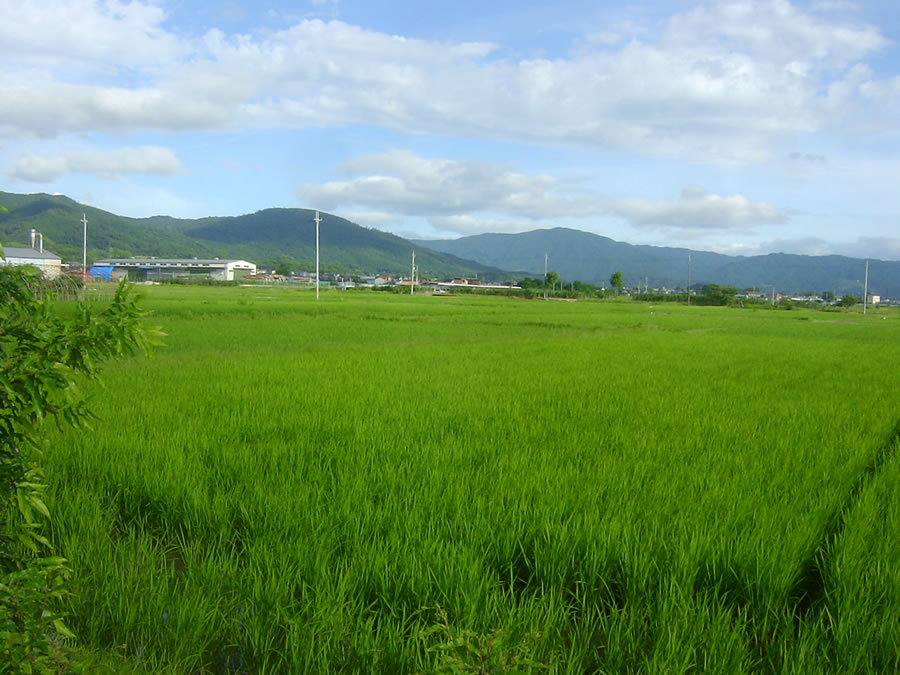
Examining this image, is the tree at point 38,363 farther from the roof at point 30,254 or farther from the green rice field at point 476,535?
the roof at point 30,254

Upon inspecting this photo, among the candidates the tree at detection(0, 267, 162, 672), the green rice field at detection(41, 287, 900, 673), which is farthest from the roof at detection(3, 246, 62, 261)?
the tree at detection(0, 267, 162, 672)

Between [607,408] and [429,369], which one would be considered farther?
[429,369]

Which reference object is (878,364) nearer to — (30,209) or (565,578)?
(565,578)

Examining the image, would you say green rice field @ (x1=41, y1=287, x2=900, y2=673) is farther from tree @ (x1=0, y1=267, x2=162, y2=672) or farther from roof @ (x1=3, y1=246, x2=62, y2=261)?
roof @ (x1=3, y1=246, x2=62, y2=261)

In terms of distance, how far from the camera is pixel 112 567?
8.85 ft

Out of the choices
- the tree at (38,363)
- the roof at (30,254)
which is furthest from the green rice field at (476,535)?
the roof at (30,254)

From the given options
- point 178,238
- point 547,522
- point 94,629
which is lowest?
point 94,629

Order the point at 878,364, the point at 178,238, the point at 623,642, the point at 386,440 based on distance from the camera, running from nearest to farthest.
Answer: the point at 623,642, the point at 386,440, the point at 878,364, the point at 178,238

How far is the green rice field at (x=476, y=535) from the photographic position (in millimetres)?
2213

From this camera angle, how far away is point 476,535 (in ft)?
9.51

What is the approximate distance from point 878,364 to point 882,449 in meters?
8.39

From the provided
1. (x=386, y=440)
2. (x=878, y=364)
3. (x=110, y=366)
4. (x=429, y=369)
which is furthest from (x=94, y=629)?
(x=878, y=364)

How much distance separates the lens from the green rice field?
2.21 m

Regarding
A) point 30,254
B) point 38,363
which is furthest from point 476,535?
point 30,254
